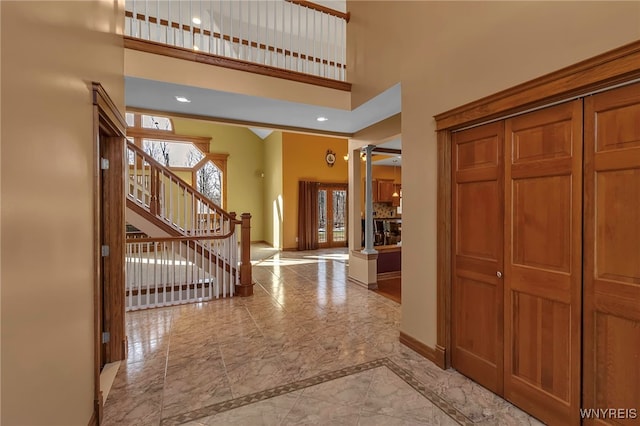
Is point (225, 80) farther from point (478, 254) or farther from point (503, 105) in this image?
point (478, 254)

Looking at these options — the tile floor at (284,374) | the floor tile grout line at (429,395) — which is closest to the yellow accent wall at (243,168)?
the tile floor at (284,374)

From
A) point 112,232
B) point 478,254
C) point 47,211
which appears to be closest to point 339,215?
point 478,254

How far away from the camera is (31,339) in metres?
1.15

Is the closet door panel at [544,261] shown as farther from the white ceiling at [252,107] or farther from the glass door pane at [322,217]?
the glass door pane at [322,217]

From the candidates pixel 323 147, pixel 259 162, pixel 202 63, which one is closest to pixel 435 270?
pixel 202 63

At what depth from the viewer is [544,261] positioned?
1892 mm

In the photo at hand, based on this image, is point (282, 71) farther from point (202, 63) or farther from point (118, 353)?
point (118, 353)

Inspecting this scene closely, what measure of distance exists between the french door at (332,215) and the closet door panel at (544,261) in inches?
310

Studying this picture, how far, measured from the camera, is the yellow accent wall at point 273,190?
964cm

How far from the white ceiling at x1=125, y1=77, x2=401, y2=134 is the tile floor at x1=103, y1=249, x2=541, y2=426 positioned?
→ 9.15 ft

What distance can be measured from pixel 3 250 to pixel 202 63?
3066mm

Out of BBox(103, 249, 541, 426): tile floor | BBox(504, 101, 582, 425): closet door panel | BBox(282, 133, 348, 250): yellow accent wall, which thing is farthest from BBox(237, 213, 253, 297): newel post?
BBox(282, 133, 348, 250): yellow accent wall

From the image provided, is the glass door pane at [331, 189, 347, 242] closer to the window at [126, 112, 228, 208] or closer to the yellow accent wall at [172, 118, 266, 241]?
the yellow accent wall at [172, 118, 266, 241]

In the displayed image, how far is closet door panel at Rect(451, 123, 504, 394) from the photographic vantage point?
2168 millimetres
